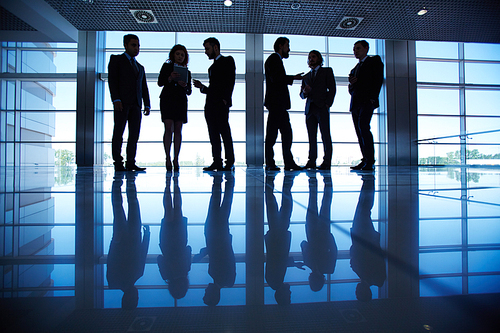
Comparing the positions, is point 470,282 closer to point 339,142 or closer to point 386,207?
point 386,207

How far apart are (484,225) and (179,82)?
2642 millimetres

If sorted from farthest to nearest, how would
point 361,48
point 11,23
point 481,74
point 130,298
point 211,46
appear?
point 481,74 → point 11,23 → point 361,48 → point 211,46 → point 130,298

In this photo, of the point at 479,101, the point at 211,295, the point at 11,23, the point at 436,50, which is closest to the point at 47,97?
the point at 11,23

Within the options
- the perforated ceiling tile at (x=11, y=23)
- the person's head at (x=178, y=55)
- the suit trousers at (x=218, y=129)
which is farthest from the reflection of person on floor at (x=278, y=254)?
the perforated ceiling tile at (x=11, y=23)

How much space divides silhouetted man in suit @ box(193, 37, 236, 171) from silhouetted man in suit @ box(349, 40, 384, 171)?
54.4 inches

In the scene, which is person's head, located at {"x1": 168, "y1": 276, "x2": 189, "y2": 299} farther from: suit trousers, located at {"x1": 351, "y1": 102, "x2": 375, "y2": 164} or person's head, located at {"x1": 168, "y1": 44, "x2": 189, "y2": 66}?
suit trousers, located at {"x1": 351, "y1": 102, "x2": 375, "y2": 164}

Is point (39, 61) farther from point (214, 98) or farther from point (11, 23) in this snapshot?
point (214, 98)

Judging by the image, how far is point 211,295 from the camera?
195 mm

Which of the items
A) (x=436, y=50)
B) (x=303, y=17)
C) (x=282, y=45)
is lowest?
(x=282, y=45)

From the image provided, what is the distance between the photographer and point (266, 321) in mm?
167

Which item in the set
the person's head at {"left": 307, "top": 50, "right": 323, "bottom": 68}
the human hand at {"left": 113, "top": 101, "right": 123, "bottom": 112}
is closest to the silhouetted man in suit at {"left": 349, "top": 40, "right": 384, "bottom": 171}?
the person's head at {"left": 307, "top": 50, "right": 323, "bottom": 68}

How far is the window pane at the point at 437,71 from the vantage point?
27.4ft

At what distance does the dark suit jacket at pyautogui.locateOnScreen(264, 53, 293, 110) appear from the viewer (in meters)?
2.80

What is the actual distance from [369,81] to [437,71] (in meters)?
7.32
